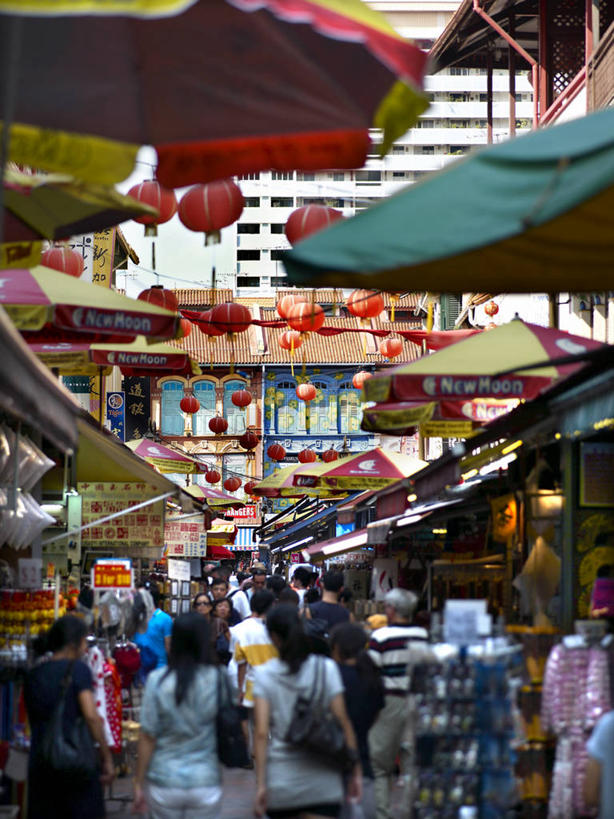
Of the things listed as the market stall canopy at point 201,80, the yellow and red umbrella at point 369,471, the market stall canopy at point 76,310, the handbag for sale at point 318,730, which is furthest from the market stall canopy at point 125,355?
the yellow and red umbrella at point 369,471

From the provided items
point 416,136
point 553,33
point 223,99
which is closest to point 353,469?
point 553,33

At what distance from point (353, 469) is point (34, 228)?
12604 millimetres

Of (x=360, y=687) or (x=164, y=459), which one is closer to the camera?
(x=360, y=687)

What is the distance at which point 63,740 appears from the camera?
24.0 feet

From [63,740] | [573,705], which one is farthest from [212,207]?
[573,705]

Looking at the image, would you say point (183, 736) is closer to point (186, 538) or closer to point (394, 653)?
point (394, 653)

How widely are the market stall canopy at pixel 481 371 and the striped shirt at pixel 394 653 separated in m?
2.33

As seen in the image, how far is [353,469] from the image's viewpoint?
1995 cm

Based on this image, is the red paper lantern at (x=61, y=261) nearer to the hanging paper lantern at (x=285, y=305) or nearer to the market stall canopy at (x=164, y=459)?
the hanging paper lantern at (x=285, y=305)

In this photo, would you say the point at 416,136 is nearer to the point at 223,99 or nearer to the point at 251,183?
the point at 251,183

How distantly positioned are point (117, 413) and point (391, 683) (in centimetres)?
2443

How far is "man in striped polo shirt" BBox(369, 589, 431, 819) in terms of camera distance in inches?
373

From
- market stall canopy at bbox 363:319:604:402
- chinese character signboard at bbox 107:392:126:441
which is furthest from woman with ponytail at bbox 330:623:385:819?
chinese character signboard at bbox 107:392:126:441

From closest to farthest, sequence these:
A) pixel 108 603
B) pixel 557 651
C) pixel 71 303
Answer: pixel 557 651
pixel 71 303
pixel 108 603
